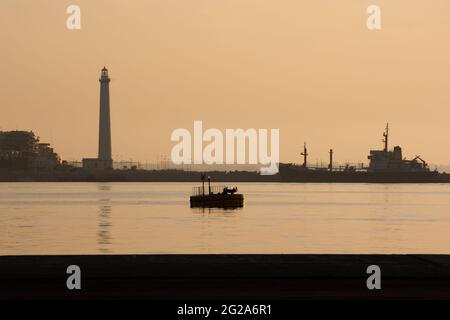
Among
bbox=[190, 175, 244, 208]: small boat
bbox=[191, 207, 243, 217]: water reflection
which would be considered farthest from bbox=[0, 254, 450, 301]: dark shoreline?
bbox=[190, 175, 244, 208]: small boat

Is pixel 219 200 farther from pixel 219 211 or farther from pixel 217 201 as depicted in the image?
pixel 219 211

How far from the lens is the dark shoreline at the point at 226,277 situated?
13.7m

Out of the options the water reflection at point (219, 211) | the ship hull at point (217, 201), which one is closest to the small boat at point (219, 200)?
the ship hull at point (217, 201)

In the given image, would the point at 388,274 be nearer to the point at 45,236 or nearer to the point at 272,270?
the point at 272,270

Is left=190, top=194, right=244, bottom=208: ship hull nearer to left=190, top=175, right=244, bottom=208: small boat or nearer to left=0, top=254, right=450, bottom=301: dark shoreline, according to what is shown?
left=190, top=175, right=244, bottom=208: small boat

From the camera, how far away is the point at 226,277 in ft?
51.8

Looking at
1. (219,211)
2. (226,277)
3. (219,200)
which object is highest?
(226,277)

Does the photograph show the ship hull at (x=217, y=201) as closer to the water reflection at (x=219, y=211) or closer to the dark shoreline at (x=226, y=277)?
the water reflection at (x=219, y=211)

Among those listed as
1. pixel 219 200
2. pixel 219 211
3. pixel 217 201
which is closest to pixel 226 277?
pixel 219 211

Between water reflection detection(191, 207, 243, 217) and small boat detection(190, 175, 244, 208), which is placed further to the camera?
small boat detection(190, 175, 244, 208)

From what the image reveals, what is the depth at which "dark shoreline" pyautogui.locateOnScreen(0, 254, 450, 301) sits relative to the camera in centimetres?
1367
